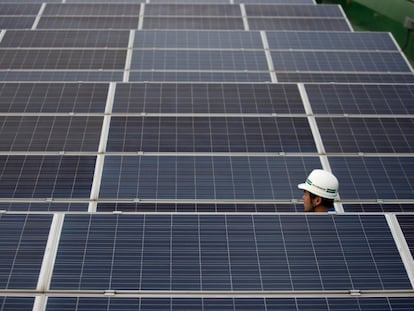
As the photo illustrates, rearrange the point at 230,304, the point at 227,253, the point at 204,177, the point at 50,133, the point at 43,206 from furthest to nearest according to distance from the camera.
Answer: the point at 50,133, the point at 204,177, the point at 43,206, the point at 227,253, the point at 230,304

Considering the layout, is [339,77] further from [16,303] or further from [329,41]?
[16,303]

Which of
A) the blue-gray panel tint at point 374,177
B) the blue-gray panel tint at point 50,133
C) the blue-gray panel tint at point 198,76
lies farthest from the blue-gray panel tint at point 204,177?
the blue-gray panel tint at point 198,76

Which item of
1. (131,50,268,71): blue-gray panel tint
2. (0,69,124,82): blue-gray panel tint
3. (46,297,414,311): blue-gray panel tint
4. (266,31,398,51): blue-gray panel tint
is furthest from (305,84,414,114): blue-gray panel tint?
(0,69,124,82): blue-gray panel tint

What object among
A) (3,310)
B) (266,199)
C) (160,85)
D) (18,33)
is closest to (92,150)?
(160,85)

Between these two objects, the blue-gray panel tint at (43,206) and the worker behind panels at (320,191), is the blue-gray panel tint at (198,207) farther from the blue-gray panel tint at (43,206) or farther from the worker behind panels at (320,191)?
the worker behind panels at (320,191)

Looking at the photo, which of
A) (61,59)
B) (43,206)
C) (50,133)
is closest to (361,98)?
(50,133)

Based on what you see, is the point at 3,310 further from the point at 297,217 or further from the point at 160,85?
the point at 160,85
